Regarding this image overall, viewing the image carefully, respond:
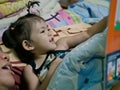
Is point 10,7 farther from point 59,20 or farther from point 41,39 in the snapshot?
point 41,39

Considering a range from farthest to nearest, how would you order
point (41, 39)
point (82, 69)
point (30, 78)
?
point (41, 39) < point (30, 78) < point (82, 69)

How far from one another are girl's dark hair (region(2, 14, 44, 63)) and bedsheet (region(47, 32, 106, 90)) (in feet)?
1.09

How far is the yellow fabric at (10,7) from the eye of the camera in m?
1.55

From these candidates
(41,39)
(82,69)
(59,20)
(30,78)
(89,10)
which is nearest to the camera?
(82,69)

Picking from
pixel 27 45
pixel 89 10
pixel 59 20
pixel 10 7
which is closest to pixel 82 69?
pixel 27 45

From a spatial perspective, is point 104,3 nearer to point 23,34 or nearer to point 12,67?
point 23,34

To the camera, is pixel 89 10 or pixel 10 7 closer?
pixel 10 7

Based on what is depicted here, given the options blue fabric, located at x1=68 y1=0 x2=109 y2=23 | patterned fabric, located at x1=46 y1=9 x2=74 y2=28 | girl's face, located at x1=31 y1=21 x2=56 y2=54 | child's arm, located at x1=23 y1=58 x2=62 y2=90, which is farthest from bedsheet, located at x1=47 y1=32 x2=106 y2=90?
→ blue fabric, located at x1=68 y1=0 x2=109 y2=23

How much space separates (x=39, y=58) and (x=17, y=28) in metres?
0.17

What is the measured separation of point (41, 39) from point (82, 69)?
340 mm

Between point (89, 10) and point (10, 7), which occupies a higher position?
point (10, 7)

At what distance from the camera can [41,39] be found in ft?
3.99

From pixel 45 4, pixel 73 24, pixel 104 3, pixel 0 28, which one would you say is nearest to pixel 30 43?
pixel 0 28

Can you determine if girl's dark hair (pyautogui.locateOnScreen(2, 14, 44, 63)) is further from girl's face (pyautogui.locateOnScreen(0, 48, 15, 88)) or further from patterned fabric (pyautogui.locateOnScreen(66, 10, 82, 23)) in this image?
patterned fabric (pyautogui.locateOnScreen(66, 10, 82, 23))
